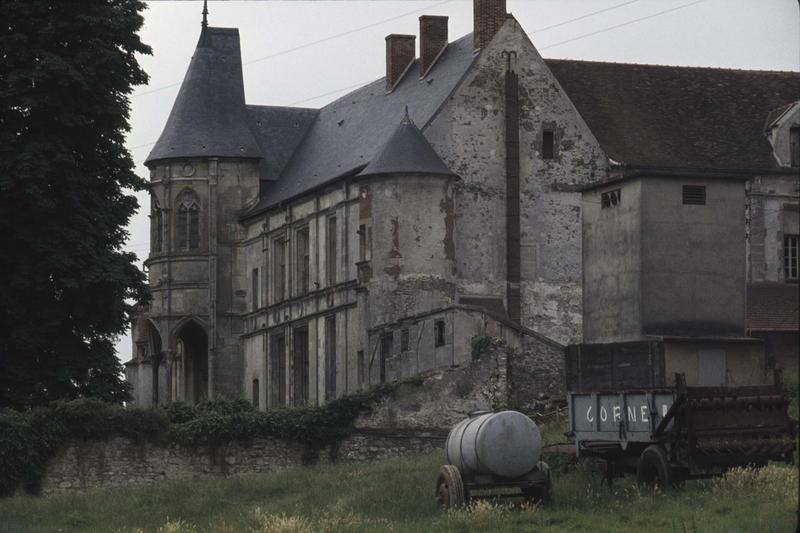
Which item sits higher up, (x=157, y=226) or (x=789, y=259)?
(x=157, y=226)

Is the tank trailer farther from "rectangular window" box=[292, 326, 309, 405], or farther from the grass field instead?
"rectangular window" box=[292, 326, 309, 405]

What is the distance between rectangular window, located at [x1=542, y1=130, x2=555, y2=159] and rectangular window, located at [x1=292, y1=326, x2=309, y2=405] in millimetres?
10827

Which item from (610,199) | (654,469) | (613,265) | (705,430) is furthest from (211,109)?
(705,430)

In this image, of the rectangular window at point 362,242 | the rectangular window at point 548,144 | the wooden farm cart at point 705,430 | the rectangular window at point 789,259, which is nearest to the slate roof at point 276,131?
the rectangular window at point 362,242

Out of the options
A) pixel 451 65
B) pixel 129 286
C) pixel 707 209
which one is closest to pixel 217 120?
pixel 451 65

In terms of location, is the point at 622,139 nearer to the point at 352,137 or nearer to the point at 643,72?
the point at 643,72

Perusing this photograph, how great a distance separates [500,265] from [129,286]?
48.7 ft

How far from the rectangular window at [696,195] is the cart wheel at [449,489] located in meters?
14.5

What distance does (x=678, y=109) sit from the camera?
206ft

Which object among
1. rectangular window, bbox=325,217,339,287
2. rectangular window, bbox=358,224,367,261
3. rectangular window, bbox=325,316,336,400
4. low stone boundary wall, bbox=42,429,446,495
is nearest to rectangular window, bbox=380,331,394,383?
rectangular window, bbox=358,224,367,261

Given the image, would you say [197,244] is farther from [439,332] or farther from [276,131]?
[439,332]

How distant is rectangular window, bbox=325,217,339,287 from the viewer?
62.2m

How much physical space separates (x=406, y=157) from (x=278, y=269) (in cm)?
1159

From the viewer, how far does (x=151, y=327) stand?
70062mm
